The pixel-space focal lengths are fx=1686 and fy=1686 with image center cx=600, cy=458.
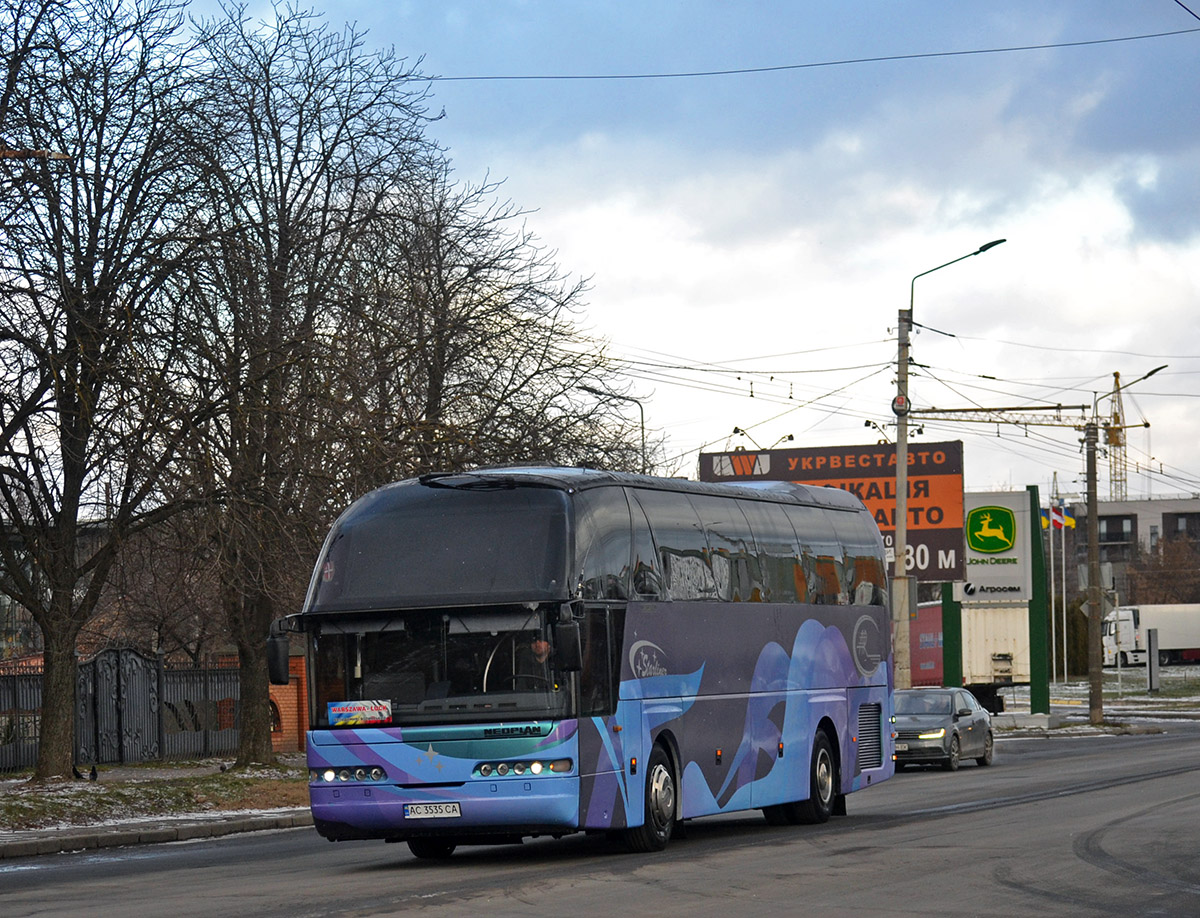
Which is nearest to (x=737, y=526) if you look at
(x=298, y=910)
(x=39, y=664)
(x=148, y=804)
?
(x=298, y=910)

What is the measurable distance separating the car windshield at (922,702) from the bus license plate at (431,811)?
18.3 m

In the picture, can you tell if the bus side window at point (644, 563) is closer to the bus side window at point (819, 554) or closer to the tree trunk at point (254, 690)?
the bus side window at point (819, 554)

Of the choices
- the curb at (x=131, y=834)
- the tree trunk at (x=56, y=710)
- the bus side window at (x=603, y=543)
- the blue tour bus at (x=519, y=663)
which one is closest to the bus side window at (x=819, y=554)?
the blue tour bus at (x=519, y=663)

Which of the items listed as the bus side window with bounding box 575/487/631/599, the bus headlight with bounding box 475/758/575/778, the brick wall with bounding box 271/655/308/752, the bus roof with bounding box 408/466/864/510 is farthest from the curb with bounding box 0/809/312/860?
the brick wall with bounding box 271/655/308/752

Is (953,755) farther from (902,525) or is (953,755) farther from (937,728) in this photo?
(902,525)

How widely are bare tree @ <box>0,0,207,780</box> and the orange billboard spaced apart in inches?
987

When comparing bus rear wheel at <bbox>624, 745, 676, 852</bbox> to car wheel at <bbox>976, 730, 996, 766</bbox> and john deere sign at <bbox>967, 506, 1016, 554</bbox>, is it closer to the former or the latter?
car wheel at <bbox>976, 730, 996, 766</bbox>

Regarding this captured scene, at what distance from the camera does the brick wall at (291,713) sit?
3738cm

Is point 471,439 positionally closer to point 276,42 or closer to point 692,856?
point 276,42

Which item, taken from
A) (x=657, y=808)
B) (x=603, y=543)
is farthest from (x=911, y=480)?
(x=603, y=543)

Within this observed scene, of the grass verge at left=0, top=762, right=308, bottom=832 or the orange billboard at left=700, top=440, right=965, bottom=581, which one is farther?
the orange billboard at left=700, top=440, right=965, bottom=581

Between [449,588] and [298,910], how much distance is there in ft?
13.0

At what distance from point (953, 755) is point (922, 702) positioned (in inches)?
44.4

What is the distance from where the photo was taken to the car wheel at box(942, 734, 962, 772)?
30.7 m
